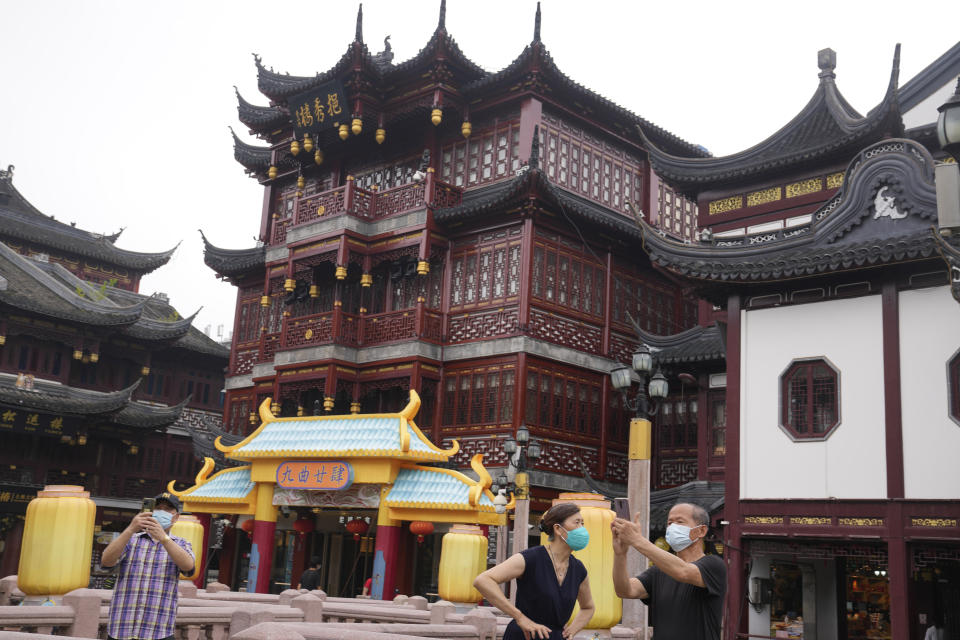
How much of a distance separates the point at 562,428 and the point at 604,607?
515 inches

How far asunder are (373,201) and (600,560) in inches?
676

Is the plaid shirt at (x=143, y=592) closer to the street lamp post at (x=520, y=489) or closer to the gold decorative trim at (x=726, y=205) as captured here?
the street lamp post at (x=520, y=489)

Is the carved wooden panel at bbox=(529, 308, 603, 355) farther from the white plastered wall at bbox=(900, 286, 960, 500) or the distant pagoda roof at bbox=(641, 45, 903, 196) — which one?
the white plastered wall at bbox=(900, 286, 960, 500)

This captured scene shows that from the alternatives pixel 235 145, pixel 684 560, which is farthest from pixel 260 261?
pixel 684 560

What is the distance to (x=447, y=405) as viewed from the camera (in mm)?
24828

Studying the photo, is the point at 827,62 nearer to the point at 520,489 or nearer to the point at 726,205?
the point at 726,205

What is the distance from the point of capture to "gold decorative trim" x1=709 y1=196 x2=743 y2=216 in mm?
23266

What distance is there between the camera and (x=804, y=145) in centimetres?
2214

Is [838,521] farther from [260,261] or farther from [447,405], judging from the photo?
[260,261]

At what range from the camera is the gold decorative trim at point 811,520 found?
→ 16.3 m

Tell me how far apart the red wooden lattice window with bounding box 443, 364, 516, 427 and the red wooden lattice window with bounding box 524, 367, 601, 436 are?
1.71 feet

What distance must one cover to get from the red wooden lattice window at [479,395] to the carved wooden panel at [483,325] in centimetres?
80

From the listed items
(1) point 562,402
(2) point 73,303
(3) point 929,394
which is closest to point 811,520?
(3) point 929,394

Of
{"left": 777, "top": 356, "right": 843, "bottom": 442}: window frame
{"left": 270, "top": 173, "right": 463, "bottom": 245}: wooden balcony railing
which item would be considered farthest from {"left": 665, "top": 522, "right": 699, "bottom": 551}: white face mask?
{"left": 270, "top": 173, "right": 463, "bottom": 245}: wooden balcony railing
